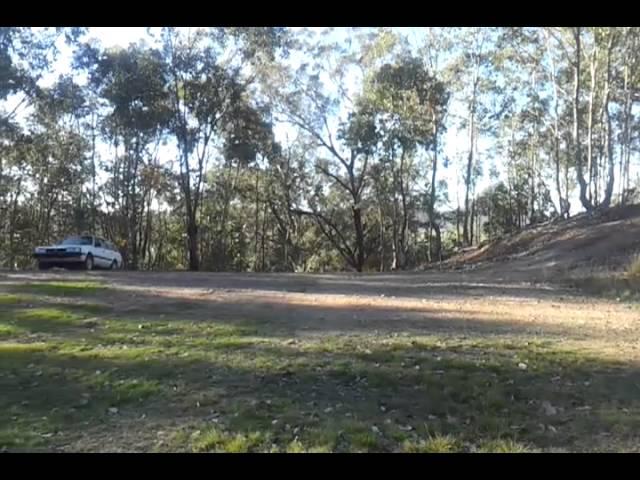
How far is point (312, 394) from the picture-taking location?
5.88m

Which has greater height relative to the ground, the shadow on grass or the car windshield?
the car windshield

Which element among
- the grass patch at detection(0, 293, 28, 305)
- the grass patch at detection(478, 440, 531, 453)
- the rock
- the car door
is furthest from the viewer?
the car door

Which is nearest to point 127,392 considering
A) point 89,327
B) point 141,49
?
point 89,327

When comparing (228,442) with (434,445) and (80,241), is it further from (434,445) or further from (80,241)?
(80,241)

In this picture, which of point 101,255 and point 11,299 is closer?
point 11,299

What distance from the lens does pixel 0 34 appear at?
63.9 ft

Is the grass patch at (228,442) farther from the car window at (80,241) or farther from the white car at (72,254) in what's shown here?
the car window at (80,241)

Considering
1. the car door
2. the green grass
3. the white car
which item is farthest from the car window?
the green grass

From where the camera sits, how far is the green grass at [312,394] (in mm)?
4797

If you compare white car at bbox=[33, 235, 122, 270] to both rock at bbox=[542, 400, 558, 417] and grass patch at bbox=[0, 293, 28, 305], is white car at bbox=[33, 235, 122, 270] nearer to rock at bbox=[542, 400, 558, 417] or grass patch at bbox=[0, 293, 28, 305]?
grass patch at bbox=[0, 293, 28, 305]

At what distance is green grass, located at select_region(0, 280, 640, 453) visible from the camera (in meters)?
4.80

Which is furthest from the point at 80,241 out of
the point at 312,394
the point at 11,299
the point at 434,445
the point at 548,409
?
the point at 434,445

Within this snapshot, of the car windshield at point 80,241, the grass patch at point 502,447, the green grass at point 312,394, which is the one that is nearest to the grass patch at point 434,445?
the green grass at point 312,394
